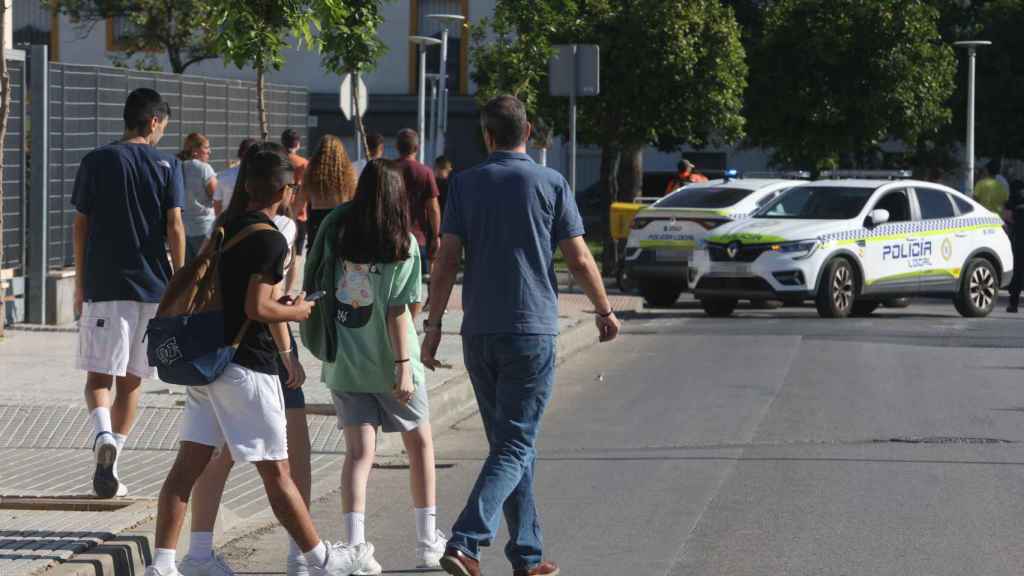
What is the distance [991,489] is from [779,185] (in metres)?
14.1

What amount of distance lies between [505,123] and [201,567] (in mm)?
1964

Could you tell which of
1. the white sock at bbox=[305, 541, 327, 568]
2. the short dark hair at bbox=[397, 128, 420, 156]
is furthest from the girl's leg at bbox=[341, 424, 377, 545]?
the short dark hair at bbox=[397, 128, 420, 156]

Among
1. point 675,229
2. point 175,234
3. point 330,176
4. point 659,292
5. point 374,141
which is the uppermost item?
point 374,141

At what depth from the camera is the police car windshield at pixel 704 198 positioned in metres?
21.3

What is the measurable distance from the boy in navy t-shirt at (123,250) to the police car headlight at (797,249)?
466 inches

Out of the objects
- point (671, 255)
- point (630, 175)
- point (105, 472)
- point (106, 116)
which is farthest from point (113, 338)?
point (630, 175)

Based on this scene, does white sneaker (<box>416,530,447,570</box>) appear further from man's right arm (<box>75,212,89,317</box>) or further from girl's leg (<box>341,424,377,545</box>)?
man's right arm (<box>75,212,89,317</box>)

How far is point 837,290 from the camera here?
19125 millimetres

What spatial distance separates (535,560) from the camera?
21.1 ft

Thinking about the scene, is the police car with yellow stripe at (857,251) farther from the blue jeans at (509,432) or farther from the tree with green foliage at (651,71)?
the blue jeans at (509,432)

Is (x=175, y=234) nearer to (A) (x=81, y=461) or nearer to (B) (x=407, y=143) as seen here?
(A) (x=81, y=461)

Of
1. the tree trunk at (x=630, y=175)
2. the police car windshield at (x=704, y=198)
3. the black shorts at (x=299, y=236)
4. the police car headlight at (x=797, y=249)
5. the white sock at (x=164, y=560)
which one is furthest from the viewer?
the tree trunk at (x=630, y=175)

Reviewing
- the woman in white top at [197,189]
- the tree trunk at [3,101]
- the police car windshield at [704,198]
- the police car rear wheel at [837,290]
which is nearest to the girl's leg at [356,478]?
the tree trunk at [3,101]

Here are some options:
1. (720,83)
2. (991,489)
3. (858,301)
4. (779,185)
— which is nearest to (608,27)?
(720,83)
